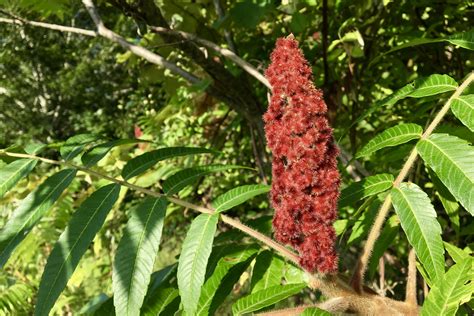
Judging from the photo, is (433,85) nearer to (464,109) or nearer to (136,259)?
(464,109)

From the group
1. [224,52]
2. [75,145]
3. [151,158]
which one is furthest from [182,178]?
[224,52]

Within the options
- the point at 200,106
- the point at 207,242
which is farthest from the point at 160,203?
the point at 200,106

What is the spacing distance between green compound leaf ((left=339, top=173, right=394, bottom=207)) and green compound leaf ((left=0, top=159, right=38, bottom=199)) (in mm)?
949

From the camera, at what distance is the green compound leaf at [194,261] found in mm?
1318

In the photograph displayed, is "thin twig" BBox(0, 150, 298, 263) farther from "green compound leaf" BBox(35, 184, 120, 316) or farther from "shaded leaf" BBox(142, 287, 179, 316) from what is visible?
"shaded leaf" BBox(142, 287, 179, 316)

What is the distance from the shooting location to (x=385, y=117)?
399 cm

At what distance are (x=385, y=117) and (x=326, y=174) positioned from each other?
8.95 feet

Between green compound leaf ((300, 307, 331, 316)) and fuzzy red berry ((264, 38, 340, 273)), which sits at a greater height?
fuzzy red berry ((264, 38, 340, 273))

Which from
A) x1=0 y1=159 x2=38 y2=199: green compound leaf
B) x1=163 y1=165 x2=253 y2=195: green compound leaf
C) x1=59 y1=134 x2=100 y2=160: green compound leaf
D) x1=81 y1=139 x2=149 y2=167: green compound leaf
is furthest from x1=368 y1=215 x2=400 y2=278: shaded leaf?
x1=0 y1=159 x2=38 y2=199: green compound leaf

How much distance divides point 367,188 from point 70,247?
0.84m

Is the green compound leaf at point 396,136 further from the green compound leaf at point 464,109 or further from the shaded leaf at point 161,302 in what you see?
the shaded leaf at point 161,302

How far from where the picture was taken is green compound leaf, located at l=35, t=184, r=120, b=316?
4.24 feet

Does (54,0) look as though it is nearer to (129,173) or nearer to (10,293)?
(129,173)

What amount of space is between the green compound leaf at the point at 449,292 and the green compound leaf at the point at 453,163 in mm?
141
